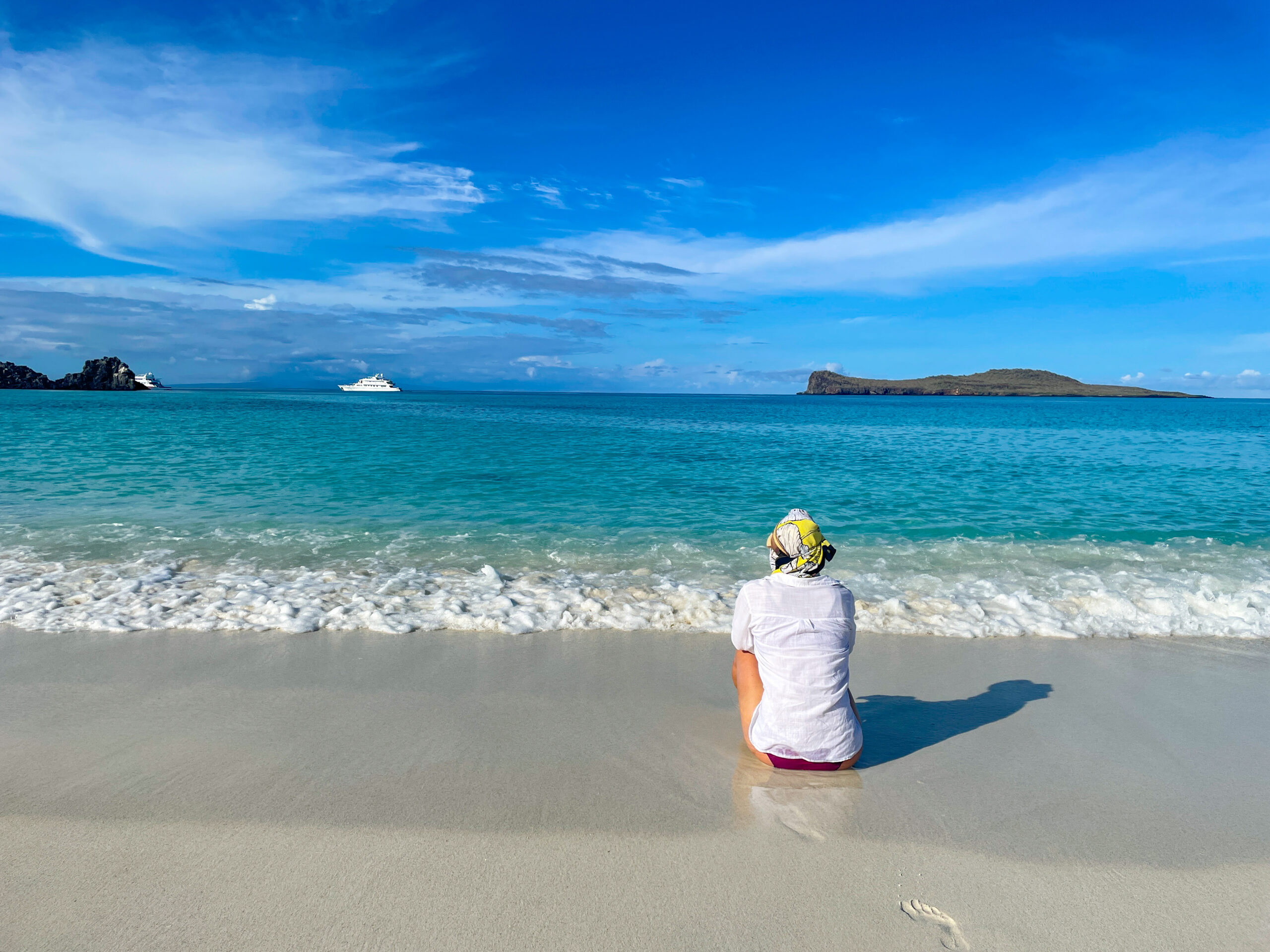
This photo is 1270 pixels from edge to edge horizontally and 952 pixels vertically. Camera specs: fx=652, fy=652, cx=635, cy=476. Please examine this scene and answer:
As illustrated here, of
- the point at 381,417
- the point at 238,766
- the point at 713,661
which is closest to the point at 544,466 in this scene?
the point at 713,661

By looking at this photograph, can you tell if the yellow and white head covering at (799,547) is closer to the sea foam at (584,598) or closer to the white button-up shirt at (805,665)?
the white button-up shirt at (805,665)

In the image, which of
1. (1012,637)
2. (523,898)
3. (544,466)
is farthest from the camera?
(544,466)

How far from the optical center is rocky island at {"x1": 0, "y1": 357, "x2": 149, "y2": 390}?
131625 mm

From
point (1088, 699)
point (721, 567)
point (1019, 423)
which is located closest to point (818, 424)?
point (1019, 423)

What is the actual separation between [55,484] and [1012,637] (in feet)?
64.8

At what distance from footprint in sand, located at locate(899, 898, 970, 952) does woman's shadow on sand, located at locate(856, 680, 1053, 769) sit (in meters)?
1.21

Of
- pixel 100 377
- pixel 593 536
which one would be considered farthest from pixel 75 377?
pixel 593 536

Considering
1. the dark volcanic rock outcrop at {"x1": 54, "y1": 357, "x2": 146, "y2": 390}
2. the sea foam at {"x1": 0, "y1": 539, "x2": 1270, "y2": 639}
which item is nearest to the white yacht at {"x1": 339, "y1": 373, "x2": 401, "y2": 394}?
the dark volcanic rock outcrop at {"x1": 54, "y1": 357, "x2": 146, "y2": 390}

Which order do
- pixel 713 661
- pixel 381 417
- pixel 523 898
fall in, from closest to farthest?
pixel 523 898 → pixel 713 661 → pixel 381 417

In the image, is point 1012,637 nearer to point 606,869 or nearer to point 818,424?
point 606,869

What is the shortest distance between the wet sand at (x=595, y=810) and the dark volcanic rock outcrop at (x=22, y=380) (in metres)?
173

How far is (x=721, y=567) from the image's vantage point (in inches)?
379

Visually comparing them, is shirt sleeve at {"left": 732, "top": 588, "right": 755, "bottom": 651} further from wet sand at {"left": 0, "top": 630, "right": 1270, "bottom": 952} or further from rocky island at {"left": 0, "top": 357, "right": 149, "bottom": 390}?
rocky island at {"left": 0, "top": 357, "right": 149, "bottom": 390}

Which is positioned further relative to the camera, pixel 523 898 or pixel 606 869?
pixel 606 869
